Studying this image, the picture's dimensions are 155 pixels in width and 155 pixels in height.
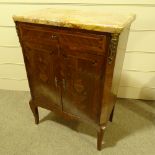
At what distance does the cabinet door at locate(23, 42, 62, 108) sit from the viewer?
3.73 ft

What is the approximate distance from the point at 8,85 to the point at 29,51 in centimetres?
100

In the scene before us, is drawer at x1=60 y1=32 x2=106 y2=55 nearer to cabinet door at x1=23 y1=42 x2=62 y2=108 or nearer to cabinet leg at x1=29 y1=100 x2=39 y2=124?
cabinet door at x1=23 y1=42 x2=62 y2=108

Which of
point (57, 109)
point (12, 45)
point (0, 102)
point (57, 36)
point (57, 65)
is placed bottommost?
point (0, 102)

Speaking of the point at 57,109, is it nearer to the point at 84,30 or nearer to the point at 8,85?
the point at 84,30

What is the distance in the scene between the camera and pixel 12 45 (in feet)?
5.74

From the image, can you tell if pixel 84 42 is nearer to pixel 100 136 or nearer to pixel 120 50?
pixel 120 50

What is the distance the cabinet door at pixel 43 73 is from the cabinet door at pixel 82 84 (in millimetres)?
61

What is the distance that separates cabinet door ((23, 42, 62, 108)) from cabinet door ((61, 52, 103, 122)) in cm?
6

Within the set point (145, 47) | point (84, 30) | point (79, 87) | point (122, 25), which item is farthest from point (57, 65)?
point (145, 47)

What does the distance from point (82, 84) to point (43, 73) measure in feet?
0.91

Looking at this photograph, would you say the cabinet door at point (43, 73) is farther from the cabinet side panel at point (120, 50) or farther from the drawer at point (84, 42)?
the cabinet side panel at point (120, 50)

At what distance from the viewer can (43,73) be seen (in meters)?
1.23

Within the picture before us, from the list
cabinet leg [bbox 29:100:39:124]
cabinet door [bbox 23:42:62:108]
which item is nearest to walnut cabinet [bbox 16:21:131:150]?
cabinet door [bbox 23:42:62:108]

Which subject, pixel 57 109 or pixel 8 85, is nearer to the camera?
pixel 57 109
